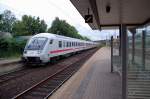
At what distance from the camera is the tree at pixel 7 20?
78700 millimetres

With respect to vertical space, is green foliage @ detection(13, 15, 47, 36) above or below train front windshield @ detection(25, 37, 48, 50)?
above

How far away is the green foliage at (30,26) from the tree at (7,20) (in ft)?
22.1

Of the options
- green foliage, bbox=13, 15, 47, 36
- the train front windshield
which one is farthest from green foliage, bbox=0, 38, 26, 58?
green foliage, bbox=13, 15, 47, 36

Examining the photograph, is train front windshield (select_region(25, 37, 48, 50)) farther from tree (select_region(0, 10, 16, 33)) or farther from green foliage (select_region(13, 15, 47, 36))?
tree (select_region(0, 10, 16, 33))

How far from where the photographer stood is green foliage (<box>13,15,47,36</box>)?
68.1 meters

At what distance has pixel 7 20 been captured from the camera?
271ft

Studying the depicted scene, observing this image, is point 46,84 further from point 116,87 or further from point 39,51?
point 39,51

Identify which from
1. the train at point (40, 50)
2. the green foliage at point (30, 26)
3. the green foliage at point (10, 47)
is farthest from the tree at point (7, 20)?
the train at point (40, 50)

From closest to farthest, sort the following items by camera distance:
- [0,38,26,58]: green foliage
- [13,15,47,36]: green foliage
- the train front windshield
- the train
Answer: the train, the train front windshield, [0,38,26,58]: green foliage, [13,15,47,36]: green foliage

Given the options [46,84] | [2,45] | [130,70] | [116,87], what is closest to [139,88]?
[130,70]

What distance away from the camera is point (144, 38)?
316 inches

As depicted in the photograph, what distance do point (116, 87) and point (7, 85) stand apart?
16.8 feet

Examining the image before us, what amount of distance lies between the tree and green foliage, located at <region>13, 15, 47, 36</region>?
675cm

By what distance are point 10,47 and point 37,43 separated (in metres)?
12.9
